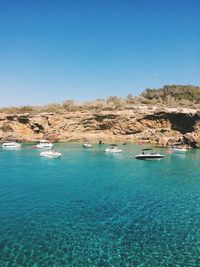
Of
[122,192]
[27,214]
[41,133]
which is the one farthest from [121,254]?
[41,133]

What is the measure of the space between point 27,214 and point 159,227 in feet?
37.7

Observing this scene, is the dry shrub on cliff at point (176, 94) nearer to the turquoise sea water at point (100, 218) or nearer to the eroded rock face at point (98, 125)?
the eroded rock face at point (98, 125)

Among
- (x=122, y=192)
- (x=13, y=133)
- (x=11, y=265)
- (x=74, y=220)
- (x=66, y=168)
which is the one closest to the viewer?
(x=11, y=265)

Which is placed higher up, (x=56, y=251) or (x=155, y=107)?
(x=155, y=107)

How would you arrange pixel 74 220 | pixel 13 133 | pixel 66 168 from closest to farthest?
1. pixel 74 220
2. pixel 66 168
3. pixel 13 133

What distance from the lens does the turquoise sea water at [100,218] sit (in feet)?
63.0

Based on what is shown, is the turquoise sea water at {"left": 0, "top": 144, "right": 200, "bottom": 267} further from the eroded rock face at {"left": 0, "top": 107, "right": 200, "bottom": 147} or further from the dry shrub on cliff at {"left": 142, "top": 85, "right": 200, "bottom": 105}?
the dry shrub on cliff at {"left": 142, "top": 85, "right": 200, "bottom": 105}

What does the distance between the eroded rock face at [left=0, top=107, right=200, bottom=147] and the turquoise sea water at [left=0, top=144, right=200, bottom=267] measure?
54373 millimetres

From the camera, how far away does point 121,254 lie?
19328mm

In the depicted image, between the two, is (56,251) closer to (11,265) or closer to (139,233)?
(11,265)

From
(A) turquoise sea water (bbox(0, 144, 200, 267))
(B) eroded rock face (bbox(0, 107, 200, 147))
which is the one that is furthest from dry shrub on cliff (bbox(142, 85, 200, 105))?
(A) turquoise sea water (bbox(0, 144, 200, 267))

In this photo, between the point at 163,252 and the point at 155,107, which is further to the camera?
the point at 155,107

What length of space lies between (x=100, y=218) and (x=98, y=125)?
8110cm

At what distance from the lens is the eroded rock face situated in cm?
10262
